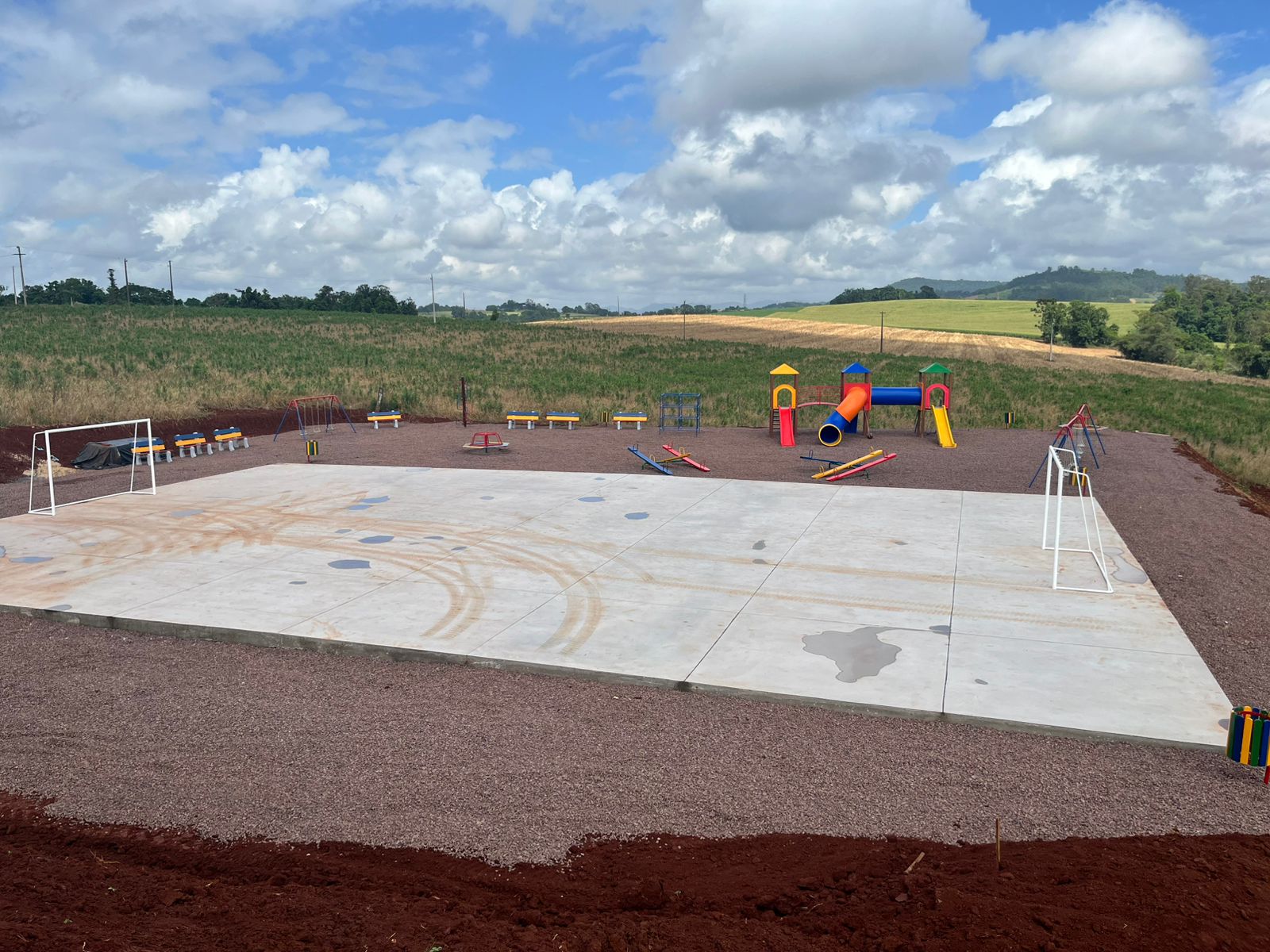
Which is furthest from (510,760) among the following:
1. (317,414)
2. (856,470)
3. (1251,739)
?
(317,414)

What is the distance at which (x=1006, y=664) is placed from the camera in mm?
7070

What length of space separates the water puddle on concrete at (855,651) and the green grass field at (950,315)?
3648 inches

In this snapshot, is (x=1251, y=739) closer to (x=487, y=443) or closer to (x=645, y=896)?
(x=645, y=896)

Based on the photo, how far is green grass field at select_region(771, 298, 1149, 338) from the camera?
101 meters

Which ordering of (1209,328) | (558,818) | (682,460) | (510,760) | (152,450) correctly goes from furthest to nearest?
(1209,328)
(682,460)
(152,450)
(510,760)
(558,818)

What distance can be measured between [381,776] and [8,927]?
79.9 inches

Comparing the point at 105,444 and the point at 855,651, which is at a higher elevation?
the point at 105,444

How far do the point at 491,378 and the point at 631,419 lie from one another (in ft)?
51.8

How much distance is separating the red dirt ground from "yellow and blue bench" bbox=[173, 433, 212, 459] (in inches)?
660

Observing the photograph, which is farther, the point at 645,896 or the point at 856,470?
the point at 856,470

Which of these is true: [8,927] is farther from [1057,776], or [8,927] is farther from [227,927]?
[1057,776]

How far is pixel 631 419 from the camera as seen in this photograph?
2481 cm

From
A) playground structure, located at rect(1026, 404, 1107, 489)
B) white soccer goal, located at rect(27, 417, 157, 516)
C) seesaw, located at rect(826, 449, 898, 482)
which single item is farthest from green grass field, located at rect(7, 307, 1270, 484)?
seesaw, located at rect(826, 449, 898, 482)

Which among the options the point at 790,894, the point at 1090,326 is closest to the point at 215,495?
the point at 790,894
